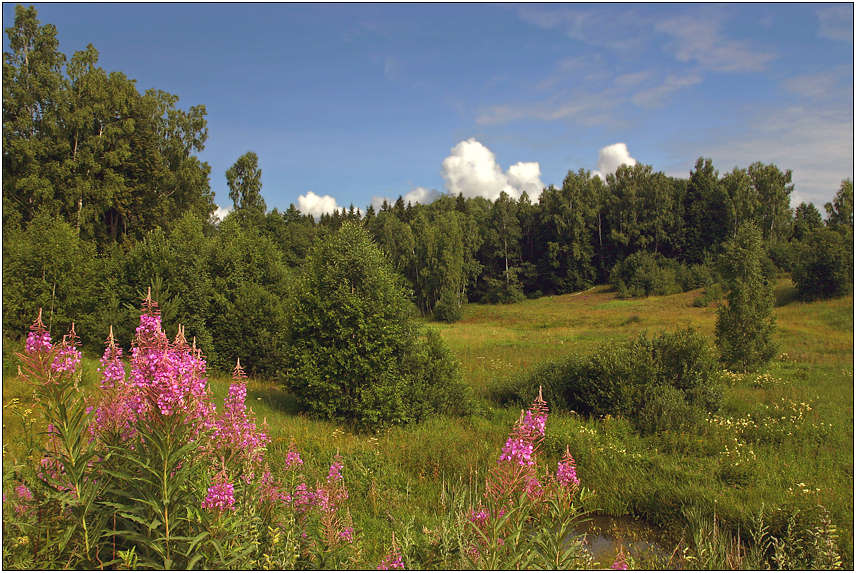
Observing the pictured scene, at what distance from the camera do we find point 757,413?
41.2 feet

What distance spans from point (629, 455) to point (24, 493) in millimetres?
10089

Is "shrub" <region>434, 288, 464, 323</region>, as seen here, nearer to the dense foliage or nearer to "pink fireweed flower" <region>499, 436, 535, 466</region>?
the dense foliage

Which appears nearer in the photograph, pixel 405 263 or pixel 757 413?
pixel 757 413

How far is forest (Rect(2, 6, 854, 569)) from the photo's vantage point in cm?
337

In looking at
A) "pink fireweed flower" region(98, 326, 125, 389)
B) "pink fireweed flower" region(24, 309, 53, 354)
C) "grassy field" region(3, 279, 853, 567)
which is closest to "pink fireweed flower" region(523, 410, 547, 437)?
"grassy field" region(3, 279, 853, 567)

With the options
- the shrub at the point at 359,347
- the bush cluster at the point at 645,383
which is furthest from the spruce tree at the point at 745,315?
the shrub at the point at 359,347

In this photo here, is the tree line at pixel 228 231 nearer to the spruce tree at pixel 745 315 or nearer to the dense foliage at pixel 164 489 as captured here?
the dense foliage at pixel 164 489

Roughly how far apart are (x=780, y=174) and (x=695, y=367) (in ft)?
226

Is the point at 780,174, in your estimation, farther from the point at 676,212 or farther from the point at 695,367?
the point at 695,367

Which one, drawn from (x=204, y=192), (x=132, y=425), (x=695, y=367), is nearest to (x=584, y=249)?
(x=204, y=192)

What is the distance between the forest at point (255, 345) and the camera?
11.0ft

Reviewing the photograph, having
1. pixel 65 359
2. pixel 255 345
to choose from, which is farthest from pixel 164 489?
pixel 255 345

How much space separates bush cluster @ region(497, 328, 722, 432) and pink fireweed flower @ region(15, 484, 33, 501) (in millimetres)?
10628

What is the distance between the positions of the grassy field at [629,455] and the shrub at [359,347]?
697mm
